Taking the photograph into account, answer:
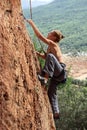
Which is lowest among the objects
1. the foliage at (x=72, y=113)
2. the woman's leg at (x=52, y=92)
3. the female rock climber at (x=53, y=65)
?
the foliage at (x=72, y=113)

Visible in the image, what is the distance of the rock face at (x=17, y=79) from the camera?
5719 millimetres

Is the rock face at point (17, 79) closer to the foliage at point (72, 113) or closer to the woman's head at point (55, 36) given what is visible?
the woman's head at point (55, 36)

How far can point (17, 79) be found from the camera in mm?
6051

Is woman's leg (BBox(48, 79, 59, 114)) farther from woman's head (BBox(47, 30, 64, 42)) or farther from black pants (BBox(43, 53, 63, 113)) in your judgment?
woman's head (BBox(47, 30, 64, 42))

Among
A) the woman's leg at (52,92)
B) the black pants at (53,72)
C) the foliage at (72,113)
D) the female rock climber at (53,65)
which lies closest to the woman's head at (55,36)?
the female rock climber at (53,65)

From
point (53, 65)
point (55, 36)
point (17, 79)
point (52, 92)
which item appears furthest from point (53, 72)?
point (17, 79)

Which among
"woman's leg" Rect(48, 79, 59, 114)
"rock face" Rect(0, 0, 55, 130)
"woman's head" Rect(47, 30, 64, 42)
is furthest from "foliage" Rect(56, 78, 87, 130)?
"rock face" Rect(0, 0, 55, 130)

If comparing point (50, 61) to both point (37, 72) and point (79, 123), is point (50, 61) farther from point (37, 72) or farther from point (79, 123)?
point (79, 123)

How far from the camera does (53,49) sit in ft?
24.2

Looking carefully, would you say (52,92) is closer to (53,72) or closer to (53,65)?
(53,72)

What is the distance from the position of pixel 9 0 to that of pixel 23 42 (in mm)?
712

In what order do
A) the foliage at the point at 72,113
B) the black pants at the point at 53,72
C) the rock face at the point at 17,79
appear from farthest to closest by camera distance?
the foliage at the point at 72,113 < the black pants at the point at 53,72 < the rock face at the point at 17,79

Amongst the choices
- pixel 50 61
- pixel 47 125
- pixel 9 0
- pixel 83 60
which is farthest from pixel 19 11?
pixel 83 60

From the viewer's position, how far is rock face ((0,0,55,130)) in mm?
5719
